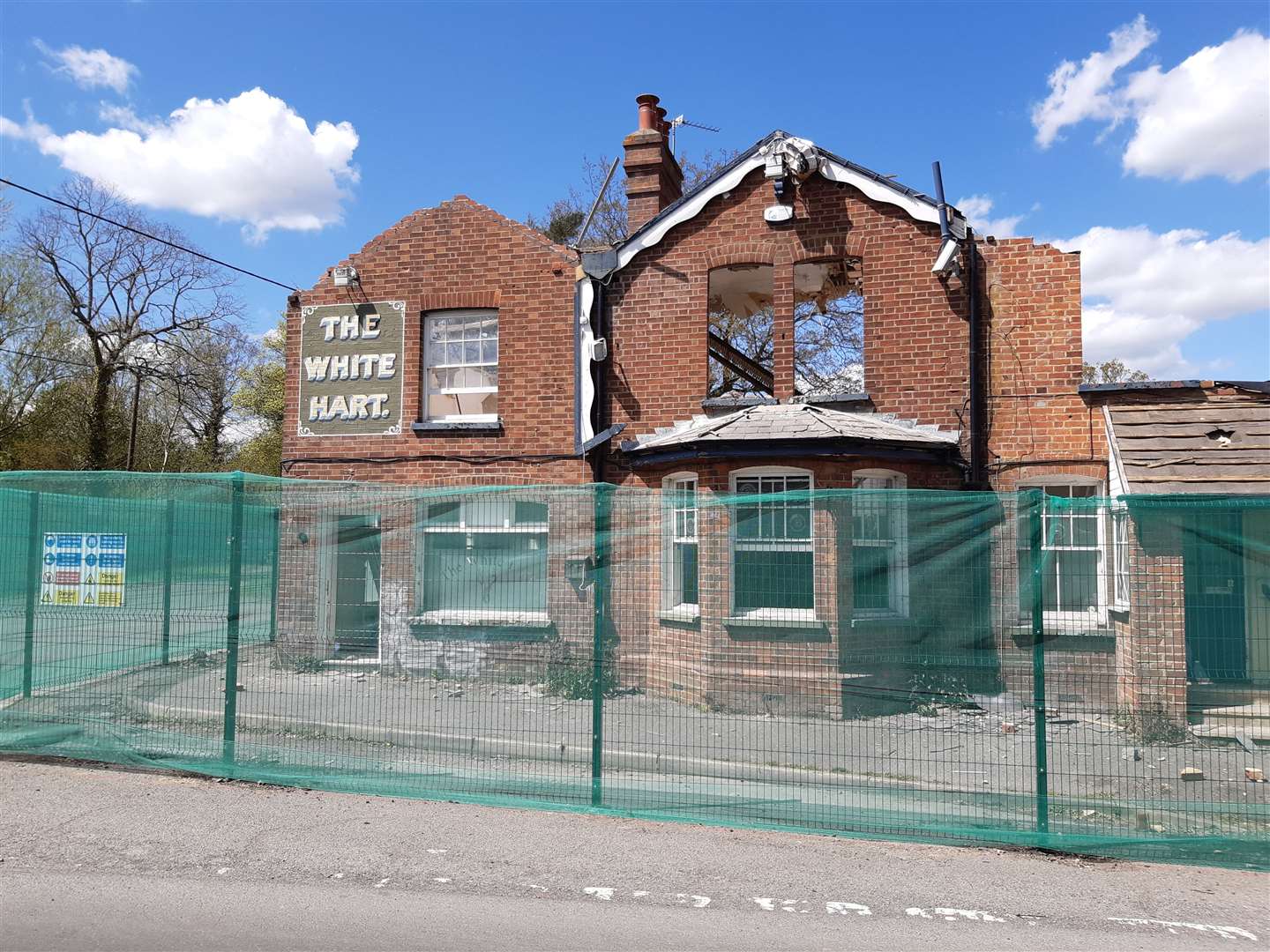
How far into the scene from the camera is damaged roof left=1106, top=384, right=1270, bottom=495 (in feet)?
29.7

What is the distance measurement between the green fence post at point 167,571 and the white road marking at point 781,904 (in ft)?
17.2

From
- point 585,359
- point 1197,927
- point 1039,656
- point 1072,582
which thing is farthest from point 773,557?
point 585,359

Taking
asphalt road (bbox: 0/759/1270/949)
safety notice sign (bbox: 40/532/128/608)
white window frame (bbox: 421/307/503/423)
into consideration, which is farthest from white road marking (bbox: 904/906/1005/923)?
white window frame (bbox: 421/307/503/423)

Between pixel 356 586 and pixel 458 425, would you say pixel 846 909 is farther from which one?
pixel 458 425

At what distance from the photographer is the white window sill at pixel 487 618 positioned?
7004 millimetres

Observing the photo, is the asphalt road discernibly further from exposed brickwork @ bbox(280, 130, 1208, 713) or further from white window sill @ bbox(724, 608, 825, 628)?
white window sill @ bbox(724, 608, 825, 628)

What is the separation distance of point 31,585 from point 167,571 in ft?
4.47

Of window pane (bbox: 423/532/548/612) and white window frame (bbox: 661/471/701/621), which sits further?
white window frame (bbox: 661/471/701/621)

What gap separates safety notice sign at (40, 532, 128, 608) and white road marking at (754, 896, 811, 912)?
18.9ft

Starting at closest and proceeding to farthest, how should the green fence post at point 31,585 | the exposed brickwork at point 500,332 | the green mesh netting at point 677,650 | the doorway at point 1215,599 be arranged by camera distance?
the doorway at point 1215,599
the green mesh netting at point 677,650
the green fence post at point 31,585
the exposed brickwork at point 500,332

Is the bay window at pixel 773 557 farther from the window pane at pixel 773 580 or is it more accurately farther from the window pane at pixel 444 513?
the window pane at pixel 444 513

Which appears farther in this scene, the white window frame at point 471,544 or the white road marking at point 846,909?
Answer: the white window frame at point 471,544

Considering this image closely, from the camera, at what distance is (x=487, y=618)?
23.0ft

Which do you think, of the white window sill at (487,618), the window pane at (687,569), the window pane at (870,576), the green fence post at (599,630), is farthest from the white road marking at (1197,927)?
the white window sill at (487,618)
